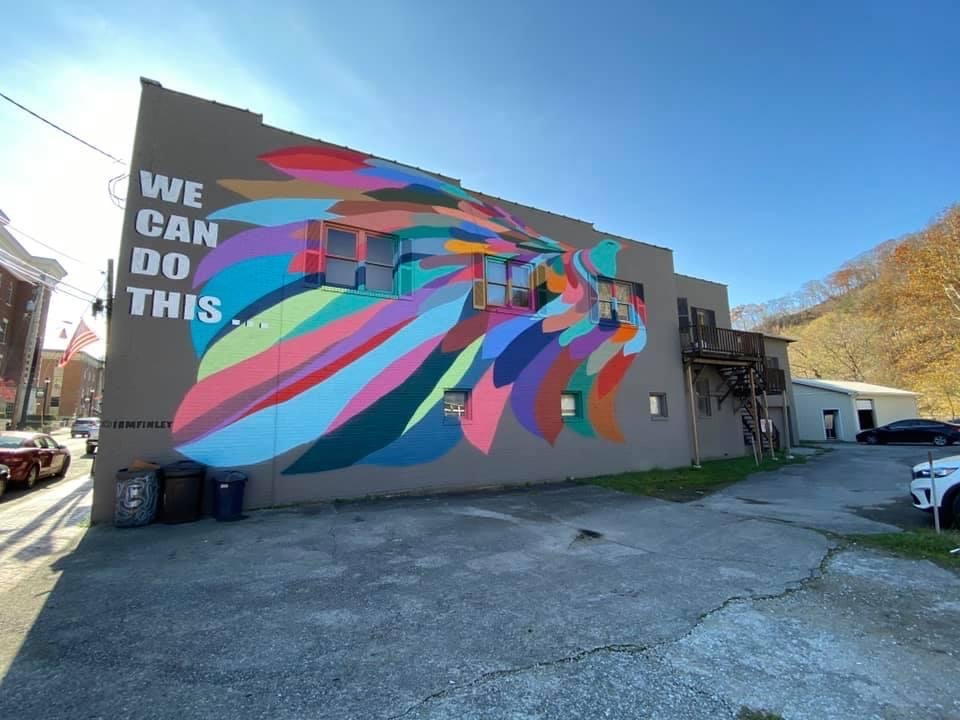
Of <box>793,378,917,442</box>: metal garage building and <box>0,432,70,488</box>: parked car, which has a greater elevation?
<box>793,378,917,442</box>: metal garage building

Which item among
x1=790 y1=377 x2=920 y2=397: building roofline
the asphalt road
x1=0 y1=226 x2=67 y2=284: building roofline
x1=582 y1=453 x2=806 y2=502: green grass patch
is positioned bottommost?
the asphalt road

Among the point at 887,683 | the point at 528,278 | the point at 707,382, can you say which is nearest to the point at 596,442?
the point at 528,278

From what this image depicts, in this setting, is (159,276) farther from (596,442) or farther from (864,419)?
(864,419)

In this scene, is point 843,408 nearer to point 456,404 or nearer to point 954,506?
point 954,506

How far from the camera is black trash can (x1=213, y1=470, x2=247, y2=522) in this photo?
26.7 ft

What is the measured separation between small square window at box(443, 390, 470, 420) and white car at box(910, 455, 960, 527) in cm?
867

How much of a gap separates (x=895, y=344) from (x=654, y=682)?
43997mm

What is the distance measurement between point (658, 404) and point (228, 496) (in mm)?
13168

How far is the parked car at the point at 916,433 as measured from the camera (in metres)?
23.8

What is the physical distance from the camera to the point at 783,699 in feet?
9.48

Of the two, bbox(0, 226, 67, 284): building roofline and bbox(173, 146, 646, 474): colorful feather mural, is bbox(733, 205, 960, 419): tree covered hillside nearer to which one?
bbox(173, 146, 646, 474): colorful feather mural

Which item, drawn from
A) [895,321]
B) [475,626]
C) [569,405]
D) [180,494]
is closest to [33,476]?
[180,494]

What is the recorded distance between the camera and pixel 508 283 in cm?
1323

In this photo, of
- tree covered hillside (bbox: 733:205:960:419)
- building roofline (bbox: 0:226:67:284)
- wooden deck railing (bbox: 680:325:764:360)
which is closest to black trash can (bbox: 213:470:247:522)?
wooden deck railing (bbox: 680:325:764:360)
